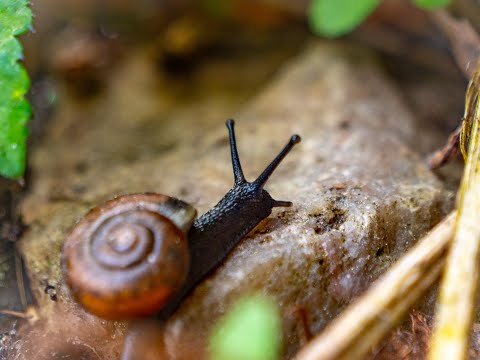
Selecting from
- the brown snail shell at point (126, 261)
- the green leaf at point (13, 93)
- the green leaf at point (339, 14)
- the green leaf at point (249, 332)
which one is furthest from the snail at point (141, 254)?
the green leaf at point (339, 14)

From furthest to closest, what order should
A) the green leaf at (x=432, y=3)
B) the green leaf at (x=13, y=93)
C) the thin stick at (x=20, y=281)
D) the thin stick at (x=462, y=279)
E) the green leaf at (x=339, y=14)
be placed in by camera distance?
the green leaf at (x=339, y=14), the green leaf at (x=432, y=3), the thin stick at (x=20, y=281), the green leaf at (x=13, y=93), the thin stick at (x=462, y=279)

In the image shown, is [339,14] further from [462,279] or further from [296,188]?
[462,279]

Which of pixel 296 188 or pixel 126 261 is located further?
pixel 296 188

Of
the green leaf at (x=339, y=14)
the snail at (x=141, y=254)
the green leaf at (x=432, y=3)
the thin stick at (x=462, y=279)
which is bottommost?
the thin stick at (x=462, y=279)

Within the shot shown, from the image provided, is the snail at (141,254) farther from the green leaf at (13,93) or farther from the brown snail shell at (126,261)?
the green leaf at (13,93)

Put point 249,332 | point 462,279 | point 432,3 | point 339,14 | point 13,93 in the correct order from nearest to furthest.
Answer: point 462,279 < point 249,332 < point 13,93 < point 432,3 < point 339,14

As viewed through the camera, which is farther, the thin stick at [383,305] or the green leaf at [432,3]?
the green leaf at [432,3]

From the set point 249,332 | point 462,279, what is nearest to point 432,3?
point 462,279

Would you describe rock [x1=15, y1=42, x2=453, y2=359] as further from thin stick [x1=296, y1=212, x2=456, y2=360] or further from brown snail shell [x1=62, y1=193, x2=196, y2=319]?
thin stick [x1=296, y1=212, x2=456, y2=360]
